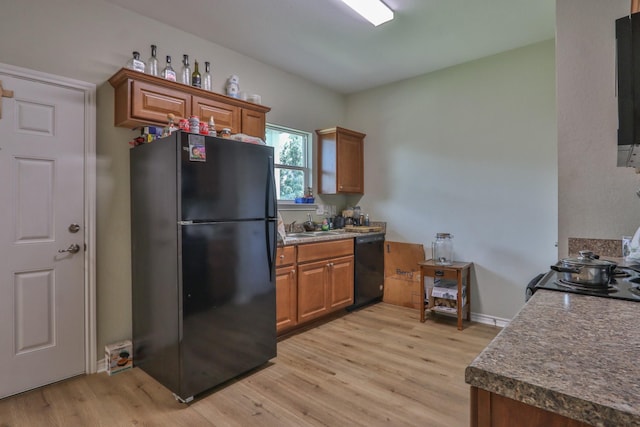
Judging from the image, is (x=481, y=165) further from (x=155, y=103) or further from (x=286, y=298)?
(x=155, y=103)

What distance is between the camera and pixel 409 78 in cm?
396

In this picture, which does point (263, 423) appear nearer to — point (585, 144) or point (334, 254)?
point (334, 254)

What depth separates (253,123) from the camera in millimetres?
3111

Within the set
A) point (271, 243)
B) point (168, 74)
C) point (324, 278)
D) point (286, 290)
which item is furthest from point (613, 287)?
point (168, 74)

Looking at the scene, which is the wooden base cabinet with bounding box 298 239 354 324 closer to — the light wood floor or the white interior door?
the light wood floor

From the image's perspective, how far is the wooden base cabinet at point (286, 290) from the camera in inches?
114

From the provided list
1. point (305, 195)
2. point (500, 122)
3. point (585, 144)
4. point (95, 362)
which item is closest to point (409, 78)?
point (500, 122)

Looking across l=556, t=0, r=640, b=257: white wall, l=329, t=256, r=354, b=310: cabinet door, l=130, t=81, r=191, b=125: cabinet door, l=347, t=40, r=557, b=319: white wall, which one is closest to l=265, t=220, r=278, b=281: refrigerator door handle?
l=329, t=256, r=354, b=310: cabinet door

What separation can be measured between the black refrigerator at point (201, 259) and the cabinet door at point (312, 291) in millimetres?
582

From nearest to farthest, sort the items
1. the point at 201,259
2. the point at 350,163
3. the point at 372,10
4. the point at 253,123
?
the point at 201,259
the point at 372,10
the point at 253,123
the point at 350,163

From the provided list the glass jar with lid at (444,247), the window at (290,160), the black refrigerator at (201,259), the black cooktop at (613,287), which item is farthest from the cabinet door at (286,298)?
the black cooktop at (613,287)

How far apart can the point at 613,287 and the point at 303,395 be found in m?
1.73

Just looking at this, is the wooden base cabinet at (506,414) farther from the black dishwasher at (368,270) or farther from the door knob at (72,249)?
the black dishwasher at (368,270)

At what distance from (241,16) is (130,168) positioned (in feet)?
4.92
